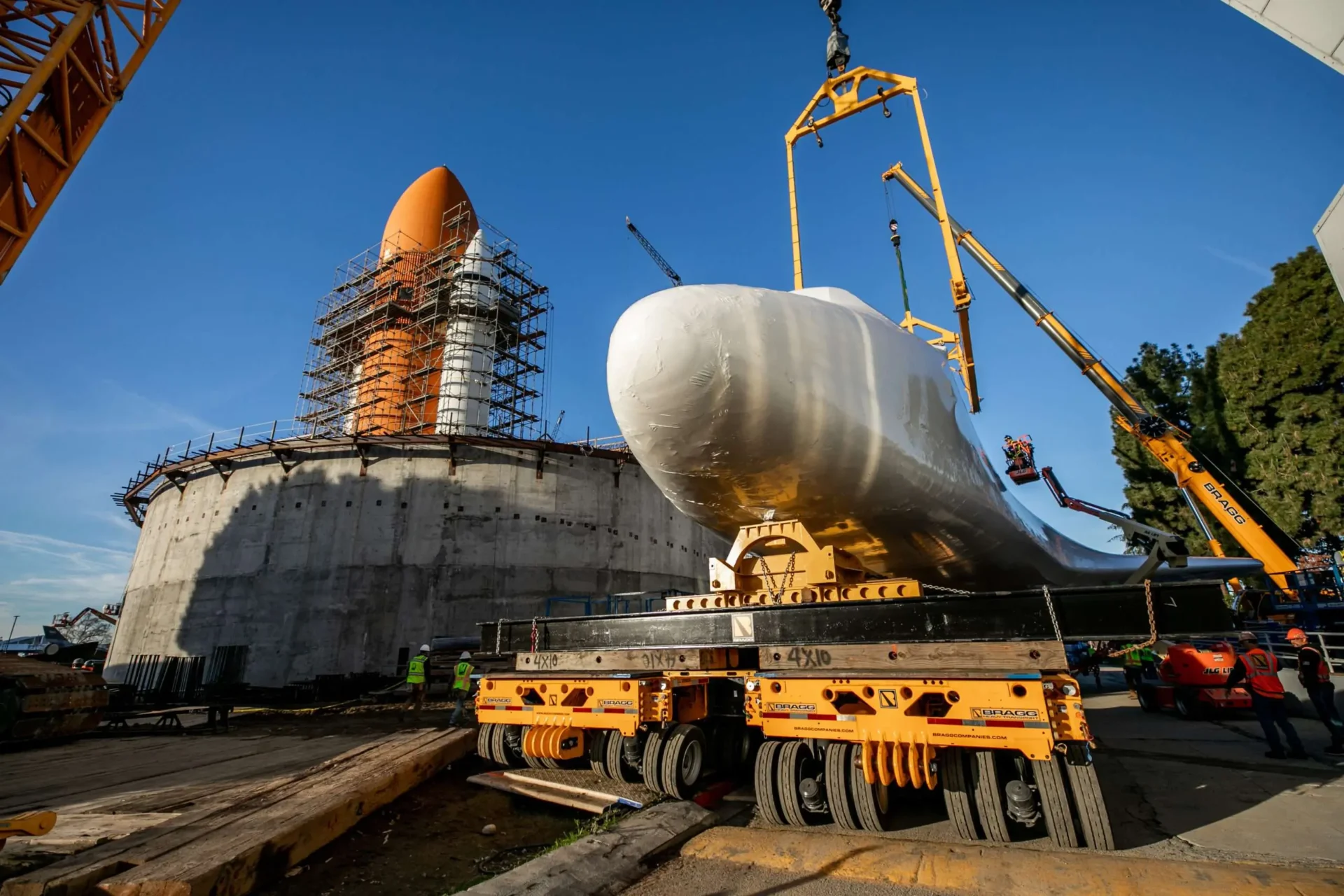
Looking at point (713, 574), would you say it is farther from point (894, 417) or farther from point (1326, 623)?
point (1326, 623)

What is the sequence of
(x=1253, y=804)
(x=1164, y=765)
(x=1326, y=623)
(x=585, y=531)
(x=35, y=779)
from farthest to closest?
(x=585, y=531)
(x=1326, y=623)
(x=35, y=779)
(x=1164, y=765)
(x=1253, y=804)

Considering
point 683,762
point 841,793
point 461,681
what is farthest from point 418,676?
point 841,793

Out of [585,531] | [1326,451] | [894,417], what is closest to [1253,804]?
[894,417]

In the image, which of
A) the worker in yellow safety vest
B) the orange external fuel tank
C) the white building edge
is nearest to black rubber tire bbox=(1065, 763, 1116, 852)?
the white building edge

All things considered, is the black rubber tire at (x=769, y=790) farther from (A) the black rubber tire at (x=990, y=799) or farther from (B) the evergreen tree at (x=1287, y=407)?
(B) the evergreen tree at (x=1287, y=407)

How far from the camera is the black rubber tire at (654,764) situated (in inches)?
211

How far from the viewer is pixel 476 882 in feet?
13.1

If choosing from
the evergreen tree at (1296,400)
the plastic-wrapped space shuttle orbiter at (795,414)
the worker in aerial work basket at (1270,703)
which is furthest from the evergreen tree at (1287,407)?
the plastic-wrapped space shuttle orbiter at (795,414)

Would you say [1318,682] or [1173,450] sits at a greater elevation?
[1173,450]

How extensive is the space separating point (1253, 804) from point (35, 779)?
1353 centimetres

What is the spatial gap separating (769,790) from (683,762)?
2.86ft

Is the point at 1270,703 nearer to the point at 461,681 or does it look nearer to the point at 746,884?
the point at 746,884

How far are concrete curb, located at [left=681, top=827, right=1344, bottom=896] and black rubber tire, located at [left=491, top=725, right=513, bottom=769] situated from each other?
3.04 meters

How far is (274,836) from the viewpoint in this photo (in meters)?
3.85
